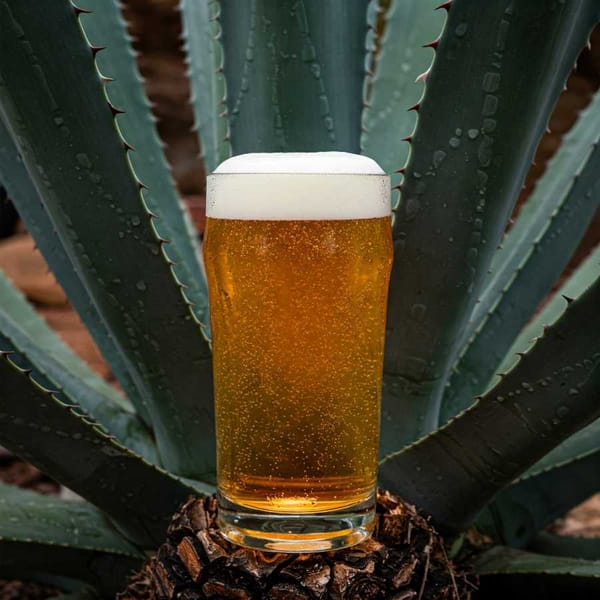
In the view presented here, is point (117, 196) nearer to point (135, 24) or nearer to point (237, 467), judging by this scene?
point (237, 467)

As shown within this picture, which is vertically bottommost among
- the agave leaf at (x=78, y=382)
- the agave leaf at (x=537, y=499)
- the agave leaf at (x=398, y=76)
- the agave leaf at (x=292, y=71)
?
the agave leaf at (x=537, y=499)

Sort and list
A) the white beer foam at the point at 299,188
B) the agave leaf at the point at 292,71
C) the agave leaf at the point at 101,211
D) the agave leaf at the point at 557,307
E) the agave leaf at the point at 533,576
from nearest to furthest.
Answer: the white beer foam at the point at 299,188, the agave leaf at the point at 101,211, the agave leaf at the point at 533,576, the agave leaf at the point at 292,71, the agave leaf at the point at 557,307

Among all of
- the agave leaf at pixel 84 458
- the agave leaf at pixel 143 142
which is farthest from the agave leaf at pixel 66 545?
the agave leaf at pixel 143 142

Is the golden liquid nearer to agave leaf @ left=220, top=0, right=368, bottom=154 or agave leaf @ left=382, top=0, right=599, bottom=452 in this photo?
agave leaf @ left=382, top=0, right=599, bottom=452

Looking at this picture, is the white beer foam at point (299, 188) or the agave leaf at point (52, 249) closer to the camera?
the white beer foam at point (299, 188)

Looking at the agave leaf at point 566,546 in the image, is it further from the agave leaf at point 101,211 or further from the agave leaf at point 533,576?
the agave leaf at point 101,211

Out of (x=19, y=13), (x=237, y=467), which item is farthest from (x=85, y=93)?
(x=237, y=467)

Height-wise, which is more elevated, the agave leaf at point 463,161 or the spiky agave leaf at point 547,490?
the agave leaf at point 463,161
